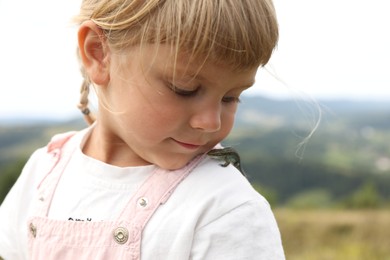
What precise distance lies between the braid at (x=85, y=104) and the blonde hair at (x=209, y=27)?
314 millimetres

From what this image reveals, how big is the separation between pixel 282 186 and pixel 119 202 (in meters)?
3.48

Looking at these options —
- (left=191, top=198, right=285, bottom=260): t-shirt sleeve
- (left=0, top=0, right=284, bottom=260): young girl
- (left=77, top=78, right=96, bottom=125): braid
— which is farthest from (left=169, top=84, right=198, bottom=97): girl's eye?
(left=77, top=78, right=96, bottom=125): braid

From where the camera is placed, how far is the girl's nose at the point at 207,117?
1.18 metres

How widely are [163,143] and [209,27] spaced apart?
26 cm

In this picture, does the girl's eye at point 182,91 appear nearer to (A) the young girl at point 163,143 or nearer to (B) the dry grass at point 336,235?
(A) the young girl at point 163,143

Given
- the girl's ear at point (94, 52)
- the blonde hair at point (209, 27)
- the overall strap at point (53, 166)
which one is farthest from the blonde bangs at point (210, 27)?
the overall strap at point (53, 166)

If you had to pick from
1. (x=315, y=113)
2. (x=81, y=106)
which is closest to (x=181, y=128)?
(x=315, y=113)

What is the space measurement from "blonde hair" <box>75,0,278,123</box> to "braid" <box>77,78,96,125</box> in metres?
0.31

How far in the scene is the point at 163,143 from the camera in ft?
4.11

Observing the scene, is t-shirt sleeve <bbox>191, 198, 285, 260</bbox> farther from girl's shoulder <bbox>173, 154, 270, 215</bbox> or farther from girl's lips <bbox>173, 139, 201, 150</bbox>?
girl's lips <bbox>173, 139, 201, 150</bbox>

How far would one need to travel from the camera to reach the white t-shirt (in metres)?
1.22

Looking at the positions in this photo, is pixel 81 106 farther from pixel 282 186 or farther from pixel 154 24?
pixel 282 186

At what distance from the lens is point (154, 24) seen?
3.79ft

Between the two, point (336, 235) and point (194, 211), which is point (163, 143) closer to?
point (194, 211)
